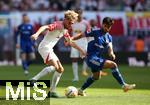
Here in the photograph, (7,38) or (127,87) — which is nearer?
(127,87)

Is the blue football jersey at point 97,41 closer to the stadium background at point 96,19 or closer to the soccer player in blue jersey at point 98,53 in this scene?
the soccer player in blue jersey at point 98,53

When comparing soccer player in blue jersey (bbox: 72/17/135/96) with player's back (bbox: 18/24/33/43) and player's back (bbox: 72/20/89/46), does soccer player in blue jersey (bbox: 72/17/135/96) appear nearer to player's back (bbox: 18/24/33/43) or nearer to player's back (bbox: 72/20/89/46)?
player's back (bbox: 72/20/89/46)

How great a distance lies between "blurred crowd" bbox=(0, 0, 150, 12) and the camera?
37.6m

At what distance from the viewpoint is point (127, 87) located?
17078 millimetres

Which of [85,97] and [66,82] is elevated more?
[85,97]

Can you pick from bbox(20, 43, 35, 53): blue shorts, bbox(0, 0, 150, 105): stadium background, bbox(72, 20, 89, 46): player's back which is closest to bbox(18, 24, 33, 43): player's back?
bbox(20, 43, 35, 53): blue shorts

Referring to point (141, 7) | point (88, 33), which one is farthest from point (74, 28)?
point (141, 7)

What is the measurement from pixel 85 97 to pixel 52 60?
1.29 meters

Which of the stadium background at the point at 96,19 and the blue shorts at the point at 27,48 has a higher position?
the blue shorts at the point at 27,48

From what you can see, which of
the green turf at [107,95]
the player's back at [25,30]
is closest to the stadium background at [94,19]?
the player's back at [25,30]

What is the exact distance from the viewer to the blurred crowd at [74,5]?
37562 mm

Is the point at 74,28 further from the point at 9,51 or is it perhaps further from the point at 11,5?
the point at 11,5

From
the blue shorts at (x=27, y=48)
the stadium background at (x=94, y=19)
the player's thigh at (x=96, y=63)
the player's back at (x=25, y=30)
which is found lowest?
the stadium background at (x=94, y=19)

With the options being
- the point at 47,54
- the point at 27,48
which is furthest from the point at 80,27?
the point at 47,54
